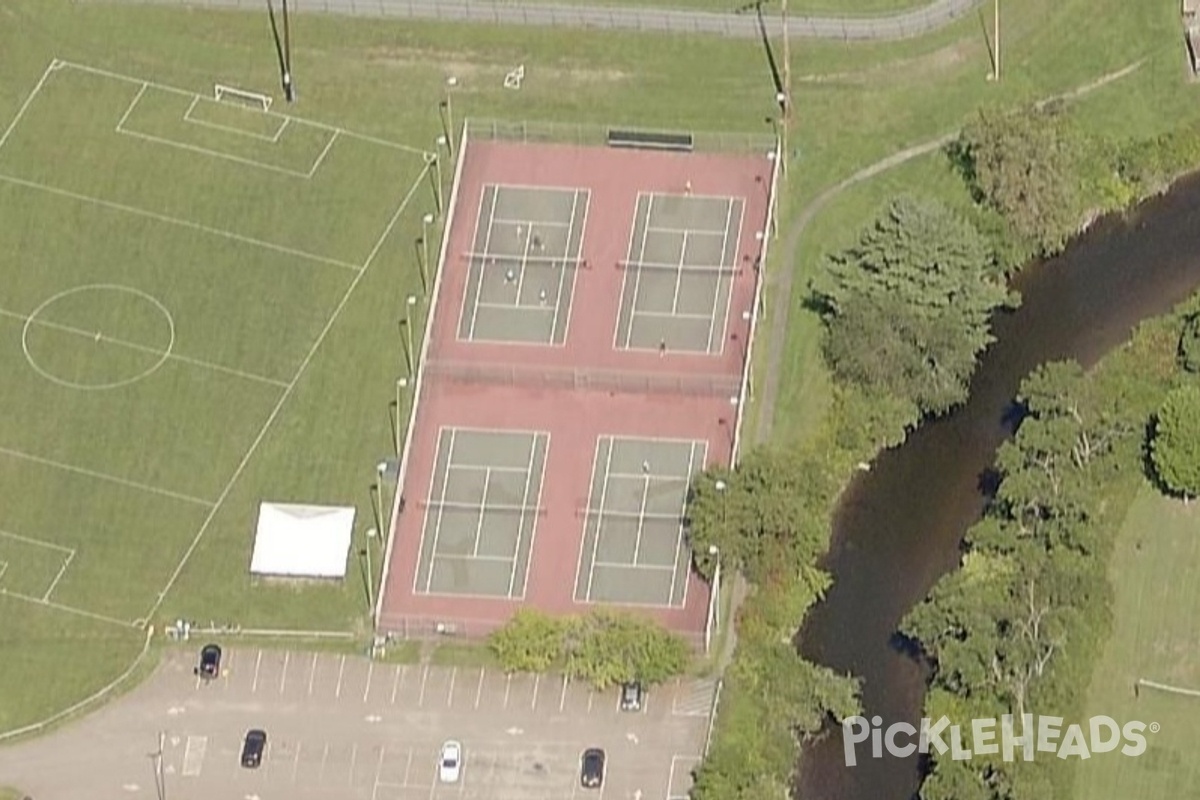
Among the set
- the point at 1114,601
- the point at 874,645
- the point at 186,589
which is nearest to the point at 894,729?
the point at 874,645

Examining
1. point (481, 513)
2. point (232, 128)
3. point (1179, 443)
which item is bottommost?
point (481, 513)

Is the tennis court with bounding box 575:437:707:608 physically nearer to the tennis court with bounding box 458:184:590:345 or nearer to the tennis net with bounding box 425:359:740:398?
the tennis net with bounding box 425:359:740:398

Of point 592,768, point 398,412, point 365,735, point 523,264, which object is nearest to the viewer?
point 592,768

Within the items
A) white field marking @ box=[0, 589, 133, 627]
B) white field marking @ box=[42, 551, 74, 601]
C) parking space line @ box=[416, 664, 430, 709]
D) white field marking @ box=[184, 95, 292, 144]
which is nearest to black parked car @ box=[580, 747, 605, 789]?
parking space line @ box=[416, 664, 430, 709]

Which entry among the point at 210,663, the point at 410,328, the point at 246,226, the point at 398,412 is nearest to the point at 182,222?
the point at 246,226

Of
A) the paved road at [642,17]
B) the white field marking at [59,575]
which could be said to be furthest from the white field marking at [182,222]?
the white field marking at [59,575]

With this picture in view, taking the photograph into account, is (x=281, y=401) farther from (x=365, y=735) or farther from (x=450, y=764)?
(x=450, y=764)

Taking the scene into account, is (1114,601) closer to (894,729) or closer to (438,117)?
(894,729)

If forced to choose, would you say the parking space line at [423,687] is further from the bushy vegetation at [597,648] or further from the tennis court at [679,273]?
the tennis court at [679,273]
